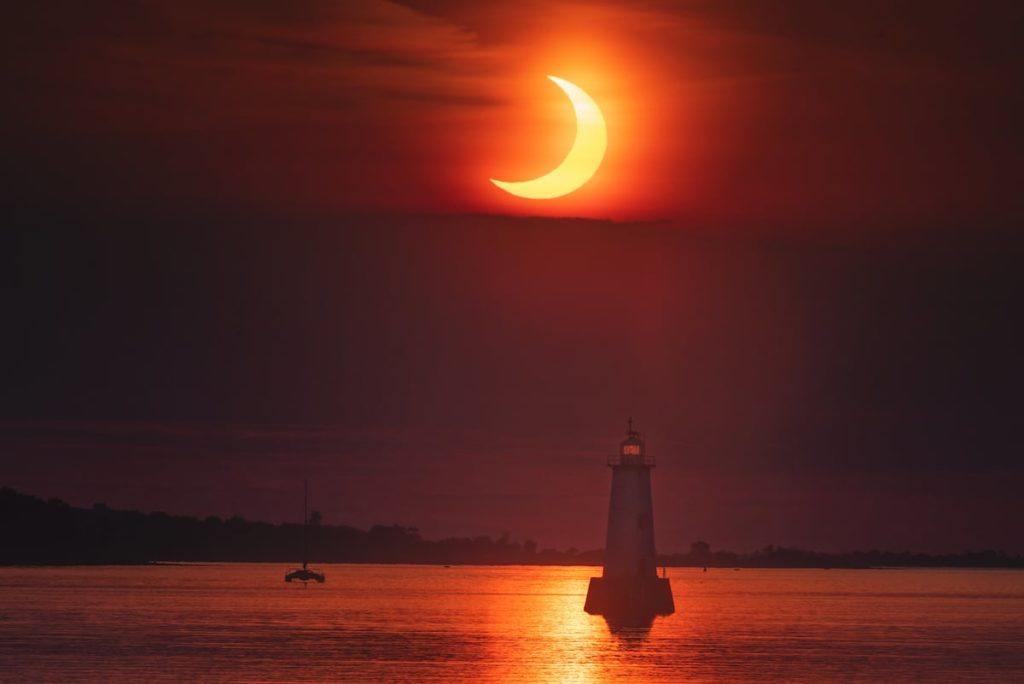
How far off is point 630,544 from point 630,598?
3.45 m

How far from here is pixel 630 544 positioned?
322ft

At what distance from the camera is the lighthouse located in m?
97.4

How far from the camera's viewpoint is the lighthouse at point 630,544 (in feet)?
319

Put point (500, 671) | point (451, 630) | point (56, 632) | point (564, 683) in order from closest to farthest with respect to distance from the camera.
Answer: point (564, 683)
point (500, 671)
point (56, 632)
point (451, 630)

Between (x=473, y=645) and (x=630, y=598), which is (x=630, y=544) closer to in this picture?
(x=630, y=598)

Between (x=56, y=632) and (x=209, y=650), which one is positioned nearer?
(x=209, y=650)

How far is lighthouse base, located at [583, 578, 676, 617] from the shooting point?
99.1 meters

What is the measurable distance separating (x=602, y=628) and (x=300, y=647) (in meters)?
28.2

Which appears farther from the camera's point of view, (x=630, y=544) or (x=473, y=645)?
(x=473, y=645)

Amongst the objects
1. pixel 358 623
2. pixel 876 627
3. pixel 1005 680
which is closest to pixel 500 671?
pixel 1005 680

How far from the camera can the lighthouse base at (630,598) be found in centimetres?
9912

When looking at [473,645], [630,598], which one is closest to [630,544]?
[630,598]

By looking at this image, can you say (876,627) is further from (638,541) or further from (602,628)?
(638,541)

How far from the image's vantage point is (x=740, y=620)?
513ft
